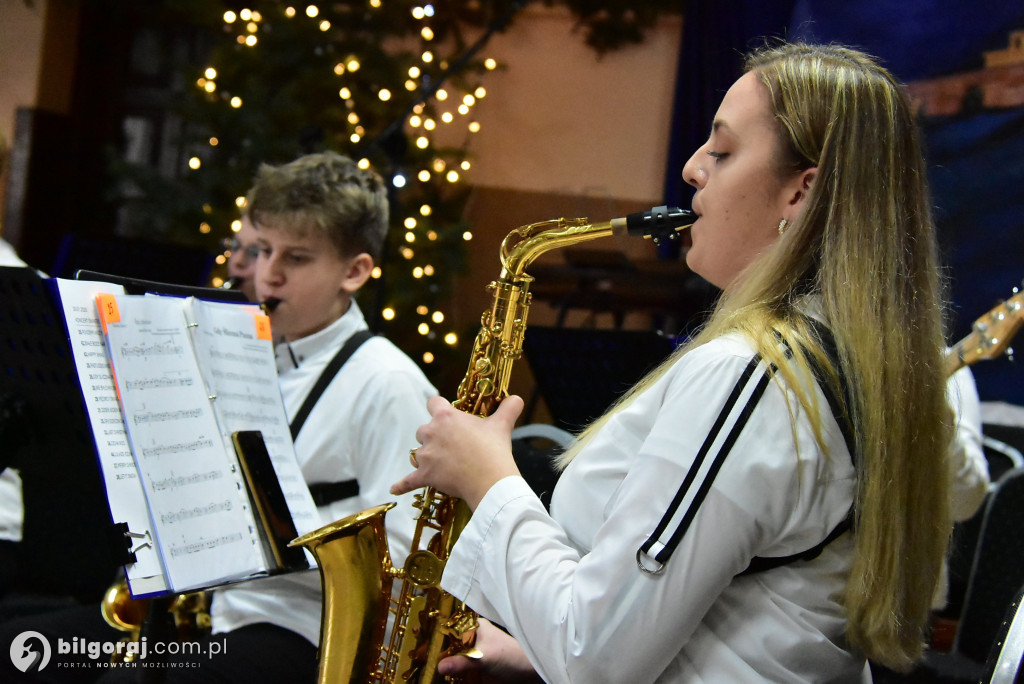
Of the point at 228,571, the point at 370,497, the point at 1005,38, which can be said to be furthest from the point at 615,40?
the point at 228,571

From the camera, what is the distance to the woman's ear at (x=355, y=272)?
2545mm

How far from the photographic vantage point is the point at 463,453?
1395 millimetres

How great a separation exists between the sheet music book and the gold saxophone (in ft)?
0.54

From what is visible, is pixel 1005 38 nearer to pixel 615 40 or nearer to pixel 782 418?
pixel 615 40

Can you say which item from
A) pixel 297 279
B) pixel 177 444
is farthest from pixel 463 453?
pixel 297 279

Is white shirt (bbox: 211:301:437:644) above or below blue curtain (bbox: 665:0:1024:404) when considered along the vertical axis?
below

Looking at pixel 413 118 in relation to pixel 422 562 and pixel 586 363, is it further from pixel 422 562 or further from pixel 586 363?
pixel 422 562

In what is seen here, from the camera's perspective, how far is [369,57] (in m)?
5.23

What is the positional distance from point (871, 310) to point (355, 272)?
63.2 inches

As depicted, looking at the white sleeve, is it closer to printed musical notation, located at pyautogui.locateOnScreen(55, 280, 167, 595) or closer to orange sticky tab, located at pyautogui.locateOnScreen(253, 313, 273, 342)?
orange sticky tab, located at pyautogui.locateOnScreen(253, 313, 273, 342)

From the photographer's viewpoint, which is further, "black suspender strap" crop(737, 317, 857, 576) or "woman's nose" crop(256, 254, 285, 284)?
"woman's nose" crop(256, 254, 285, 284)

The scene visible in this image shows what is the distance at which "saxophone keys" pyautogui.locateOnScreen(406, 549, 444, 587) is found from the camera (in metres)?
1.64

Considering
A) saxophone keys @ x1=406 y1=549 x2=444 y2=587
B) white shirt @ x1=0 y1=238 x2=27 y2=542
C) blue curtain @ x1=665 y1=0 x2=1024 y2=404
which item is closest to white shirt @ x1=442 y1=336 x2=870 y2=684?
saxophone keys @ x1=406 y1=549 x2=444 y2=587

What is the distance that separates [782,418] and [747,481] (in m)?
0.09
